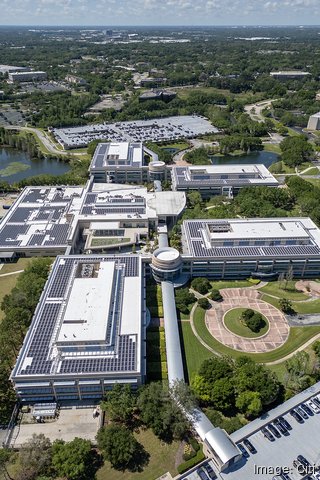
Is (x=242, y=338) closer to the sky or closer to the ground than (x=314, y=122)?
closer to the ground

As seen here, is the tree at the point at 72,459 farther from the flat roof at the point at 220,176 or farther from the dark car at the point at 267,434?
the flat roof at the point at 220,176

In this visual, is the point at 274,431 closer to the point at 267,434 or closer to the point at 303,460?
the point at 267,434

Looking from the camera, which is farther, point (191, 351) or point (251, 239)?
point (251, 239)

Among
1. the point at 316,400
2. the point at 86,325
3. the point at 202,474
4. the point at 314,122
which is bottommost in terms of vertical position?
the point at 202,474

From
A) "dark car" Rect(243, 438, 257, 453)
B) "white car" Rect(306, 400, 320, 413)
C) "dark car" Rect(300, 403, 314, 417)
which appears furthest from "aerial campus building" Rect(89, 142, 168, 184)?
"dark car" Rect(243, 438, 257, 453)

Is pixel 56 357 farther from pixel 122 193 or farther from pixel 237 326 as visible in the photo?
pixel 122 193

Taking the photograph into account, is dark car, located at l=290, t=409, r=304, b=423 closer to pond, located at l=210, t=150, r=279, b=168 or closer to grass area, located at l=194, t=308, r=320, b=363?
grass area, located at l=194, t=308, r=320, b=363

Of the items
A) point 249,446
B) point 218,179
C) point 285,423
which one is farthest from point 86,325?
point 218,179

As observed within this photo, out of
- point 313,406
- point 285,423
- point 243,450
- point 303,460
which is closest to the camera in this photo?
point 303,460
